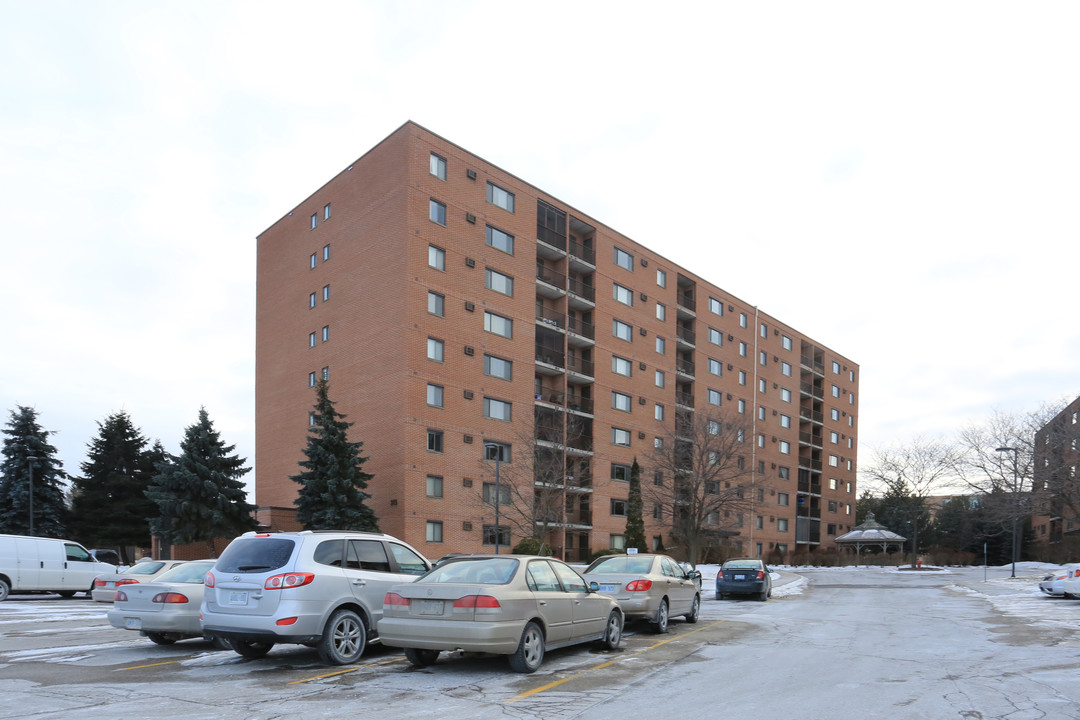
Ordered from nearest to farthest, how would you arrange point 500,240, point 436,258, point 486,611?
point 486,611 < point 436,258 < point 500,240

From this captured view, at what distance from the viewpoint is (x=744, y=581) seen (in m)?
25.9

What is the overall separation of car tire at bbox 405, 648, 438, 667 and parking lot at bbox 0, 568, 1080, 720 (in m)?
0.22

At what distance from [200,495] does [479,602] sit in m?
31.0

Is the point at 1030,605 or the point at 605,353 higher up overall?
the point at 605,353

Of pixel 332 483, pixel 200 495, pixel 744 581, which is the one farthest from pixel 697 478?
pixel 200 495

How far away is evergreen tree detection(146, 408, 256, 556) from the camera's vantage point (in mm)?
36281

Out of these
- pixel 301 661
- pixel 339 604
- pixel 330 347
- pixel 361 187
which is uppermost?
pixel 361 187

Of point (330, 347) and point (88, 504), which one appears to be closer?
point (330, 347)

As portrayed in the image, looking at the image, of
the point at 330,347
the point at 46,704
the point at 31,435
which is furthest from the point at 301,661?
the point at 31,435

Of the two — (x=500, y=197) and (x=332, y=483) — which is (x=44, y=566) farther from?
(x=500, y=197)

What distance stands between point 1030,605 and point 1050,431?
93.1ft

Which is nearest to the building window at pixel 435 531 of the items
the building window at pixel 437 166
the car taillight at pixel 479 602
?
the building window at pixel 437 166

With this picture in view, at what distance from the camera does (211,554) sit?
1499 inches

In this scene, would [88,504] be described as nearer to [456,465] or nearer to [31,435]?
[31,435]
